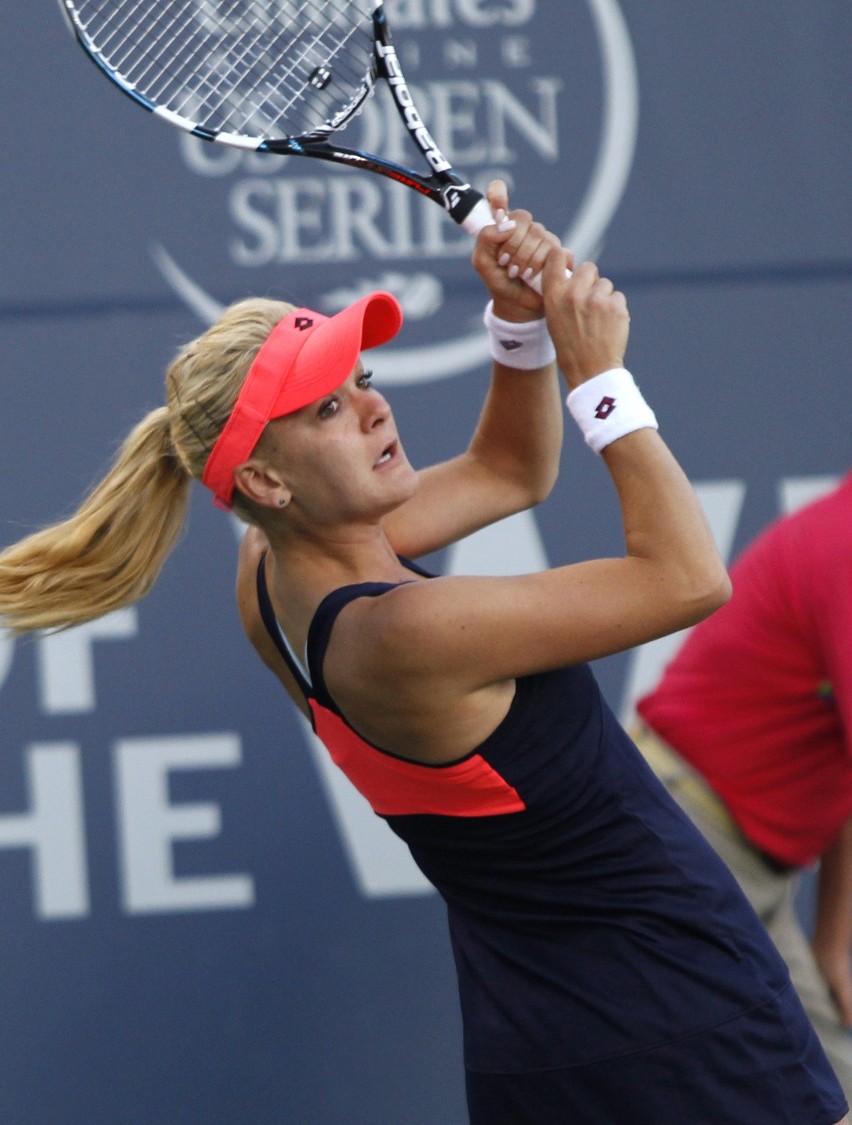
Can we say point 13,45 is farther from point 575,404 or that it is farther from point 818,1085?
point 818,1085

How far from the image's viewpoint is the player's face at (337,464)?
5.08ft

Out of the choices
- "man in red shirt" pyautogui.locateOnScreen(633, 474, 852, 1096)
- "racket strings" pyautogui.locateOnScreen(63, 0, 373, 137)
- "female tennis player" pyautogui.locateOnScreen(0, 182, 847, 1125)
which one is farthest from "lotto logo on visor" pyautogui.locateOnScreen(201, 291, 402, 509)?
"man in red shirt" pyautogui.locateOnScreen(633, 474, 852, 1096)

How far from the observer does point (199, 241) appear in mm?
2674

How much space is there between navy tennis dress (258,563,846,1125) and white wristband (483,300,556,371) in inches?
14.6

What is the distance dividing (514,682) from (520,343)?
1.40ft

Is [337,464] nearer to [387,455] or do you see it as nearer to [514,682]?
[387,455]

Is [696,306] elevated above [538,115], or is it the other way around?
[538,115]

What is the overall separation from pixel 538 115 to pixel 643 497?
1.47m

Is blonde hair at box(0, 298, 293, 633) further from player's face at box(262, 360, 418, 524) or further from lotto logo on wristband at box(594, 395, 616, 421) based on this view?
lotto logo on wristband at box(594, 395, 616, 421)

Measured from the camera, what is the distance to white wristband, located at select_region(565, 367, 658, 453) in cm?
144

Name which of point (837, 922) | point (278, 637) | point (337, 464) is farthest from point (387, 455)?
point (837, 922)

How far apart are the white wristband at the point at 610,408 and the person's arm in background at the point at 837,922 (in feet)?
3.34

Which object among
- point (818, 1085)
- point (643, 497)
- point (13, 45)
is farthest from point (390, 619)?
point (13, 45)

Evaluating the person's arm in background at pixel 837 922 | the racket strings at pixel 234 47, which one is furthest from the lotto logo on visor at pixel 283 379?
the person's arm in background at pixel 837 922
